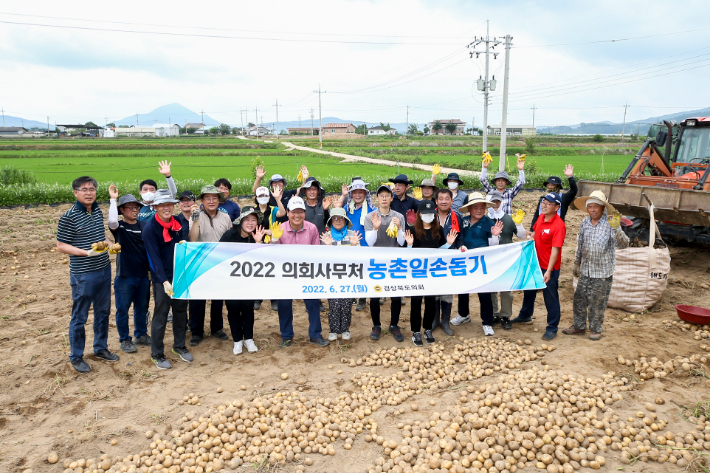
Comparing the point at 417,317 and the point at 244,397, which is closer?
the point at 244,397

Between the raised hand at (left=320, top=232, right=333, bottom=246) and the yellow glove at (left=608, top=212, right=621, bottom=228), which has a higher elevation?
the yellow glove at (left=608, top=212, right=621, bottom=228)

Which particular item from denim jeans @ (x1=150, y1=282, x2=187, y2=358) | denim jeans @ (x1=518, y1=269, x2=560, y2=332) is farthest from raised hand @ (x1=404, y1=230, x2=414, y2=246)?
denim jeans @ (x1=150, y1=282, x2=187, y2=358)

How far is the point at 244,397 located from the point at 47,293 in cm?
511

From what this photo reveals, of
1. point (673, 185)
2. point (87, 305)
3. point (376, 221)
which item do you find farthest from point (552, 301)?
point (87, 305)

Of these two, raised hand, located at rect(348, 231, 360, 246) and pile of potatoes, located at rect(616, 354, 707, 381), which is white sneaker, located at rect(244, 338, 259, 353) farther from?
pile of potatoes, located at rect(616, 354, 707, 381)

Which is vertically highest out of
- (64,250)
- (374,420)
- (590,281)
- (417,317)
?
(64,250)

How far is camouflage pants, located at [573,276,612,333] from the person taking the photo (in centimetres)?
549

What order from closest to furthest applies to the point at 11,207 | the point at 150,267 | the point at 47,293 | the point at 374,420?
the point at 374,420, the point at 150,267, the point at 47,293, the point at 11,207

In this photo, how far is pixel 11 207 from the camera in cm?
1437

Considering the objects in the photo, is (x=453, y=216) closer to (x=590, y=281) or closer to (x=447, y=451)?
(x=590, y=281)

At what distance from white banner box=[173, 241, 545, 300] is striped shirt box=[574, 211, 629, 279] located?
61 centimetres

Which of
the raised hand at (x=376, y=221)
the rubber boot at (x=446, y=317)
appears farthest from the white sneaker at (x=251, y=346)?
the rubber boot at (x=446, y=317)

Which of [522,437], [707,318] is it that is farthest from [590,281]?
[522,437]

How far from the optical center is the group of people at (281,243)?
193 inches
